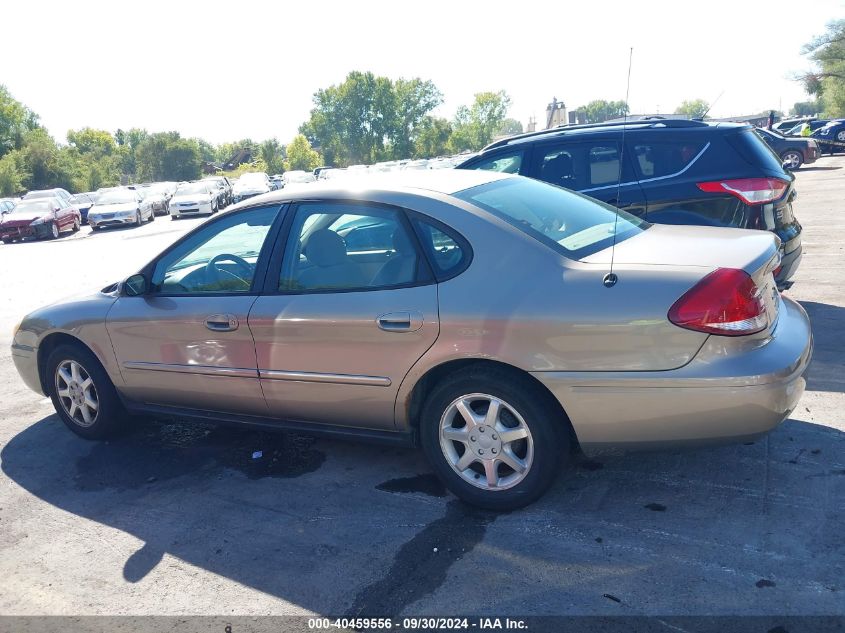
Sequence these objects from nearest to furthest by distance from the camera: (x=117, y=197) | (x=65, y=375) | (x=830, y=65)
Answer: (x=65, y=375)
(x=117, y=197)
(x=830, y=65)

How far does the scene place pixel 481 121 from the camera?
11169 cm

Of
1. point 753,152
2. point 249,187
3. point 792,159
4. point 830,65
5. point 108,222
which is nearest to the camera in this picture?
point 753,152

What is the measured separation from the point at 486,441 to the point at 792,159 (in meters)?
27.4

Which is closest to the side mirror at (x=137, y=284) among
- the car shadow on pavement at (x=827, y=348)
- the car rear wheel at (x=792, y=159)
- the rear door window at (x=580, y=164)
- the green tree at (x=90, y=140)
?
the rear door window at (x=580, y=164)

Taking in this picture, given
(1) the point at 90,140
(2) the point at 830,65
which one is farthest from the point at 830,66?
(1) the point at 90,140

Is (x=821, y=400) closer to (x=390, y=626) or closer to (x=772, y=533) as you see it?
(x=772, y=533)

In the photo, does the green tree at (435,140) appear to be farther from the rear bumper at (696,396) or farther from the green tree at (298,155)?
the rear bumper at (696,396)

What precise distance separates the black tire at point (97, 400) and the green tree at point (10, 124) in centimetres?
6769

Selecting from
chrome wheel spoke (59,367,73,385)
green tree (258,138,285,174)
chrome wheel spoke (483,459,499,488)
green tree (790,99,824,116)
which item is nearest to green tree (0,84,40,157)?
green tree (258,138,285,174)

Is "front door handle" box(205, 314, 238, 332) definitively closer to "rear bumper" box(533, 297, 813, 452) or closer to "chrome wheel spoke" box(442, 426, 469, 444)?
"chrome wheel spoke" box(442, 426, 469, 444)

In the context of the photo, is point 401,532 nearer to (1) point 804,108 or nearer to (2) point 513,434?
(2) point 513,434

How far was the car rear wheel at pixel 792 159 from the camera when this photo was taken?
87.5 feet

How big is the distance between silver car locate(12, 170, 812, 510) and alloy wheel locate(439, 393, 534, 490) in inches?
→ 0.4

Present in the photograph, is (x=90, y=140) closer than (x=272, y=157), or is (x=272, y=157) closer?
(x=272, y=157)
